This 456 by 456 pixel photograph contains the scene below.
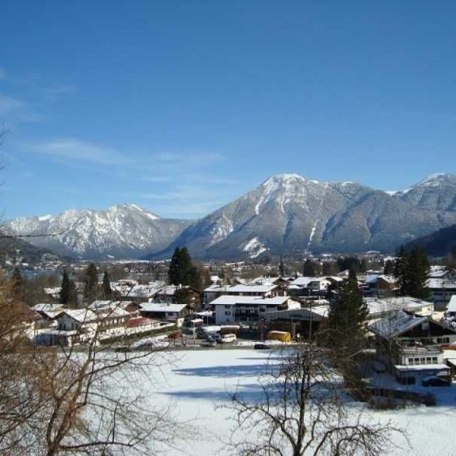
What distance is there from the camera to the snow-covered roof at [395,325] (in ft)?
72.3

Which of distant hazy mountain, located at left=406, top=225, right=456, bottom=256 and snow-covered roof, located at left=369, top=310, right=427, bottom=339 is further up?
distant hazy mountain, located at left=406, top=225, right=456, bottom=256

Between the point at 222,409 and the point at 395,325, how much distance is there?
1120 cm

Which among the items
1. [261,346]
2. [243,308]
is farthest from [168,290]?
[261,346]

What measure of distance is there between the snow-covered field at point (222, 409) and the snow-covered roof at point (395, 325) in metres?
4.56

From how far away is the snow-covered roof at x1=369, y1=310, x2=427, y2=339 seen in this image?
22.0 m

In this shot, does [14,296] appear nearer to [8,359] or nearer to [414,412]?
[8,359]

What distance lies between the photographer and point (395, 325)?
2270 cm

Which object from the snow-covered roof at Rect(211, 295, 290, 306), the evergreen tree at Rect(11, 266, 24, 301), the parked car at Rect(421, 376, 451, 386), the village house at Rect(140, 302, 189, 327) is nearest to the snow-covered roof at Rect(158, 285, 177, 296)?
the village house at Rect(140, 302, 189, 327)

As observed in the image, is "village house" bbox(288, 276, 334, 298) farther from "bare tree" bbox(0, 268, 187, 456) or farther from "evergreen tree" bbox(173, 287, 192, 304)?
"bare tree" bbox(0, 268, 187, 456)

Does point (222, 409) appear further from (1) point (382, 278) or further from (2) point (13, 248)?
(1) point (382, 278)

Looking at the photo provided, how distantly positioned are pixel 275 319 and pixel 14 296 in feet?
95.6

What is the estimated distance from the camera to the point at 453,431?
39.6ft

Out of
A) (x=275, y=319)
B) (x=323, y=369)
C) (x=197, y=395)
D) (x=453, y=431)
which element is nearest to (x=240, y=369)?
(x=197, y=395)

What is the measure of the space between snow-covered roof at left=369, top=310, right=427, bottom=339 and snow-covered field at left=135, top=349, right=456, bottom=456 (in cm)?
456
